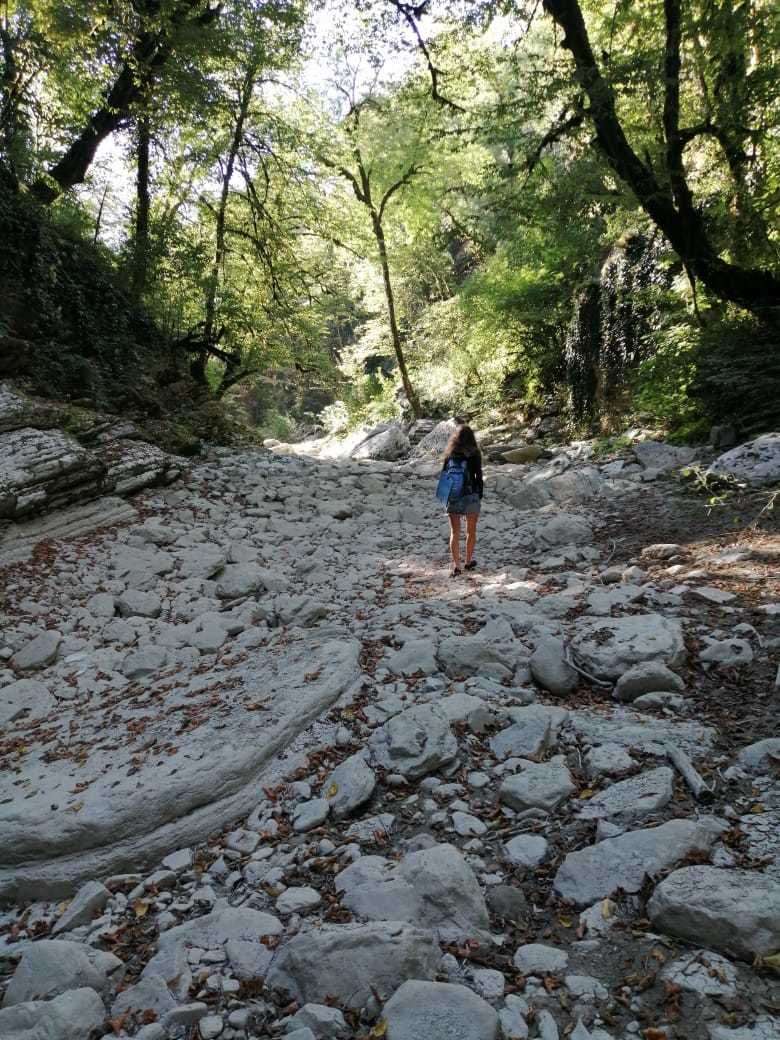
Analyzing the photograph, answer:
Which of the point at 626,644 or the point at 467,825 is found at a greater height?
the point at 626,644

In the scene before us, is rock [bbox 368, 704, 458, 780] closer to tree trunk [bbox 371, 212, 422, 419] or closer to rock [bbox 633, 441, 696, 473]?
rock [bbox 633, 441, 696, 473]

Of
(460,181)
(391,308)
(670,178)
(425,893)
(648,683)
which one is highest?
(460,181)

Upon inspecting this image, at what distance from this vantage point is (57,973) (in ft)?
6.75

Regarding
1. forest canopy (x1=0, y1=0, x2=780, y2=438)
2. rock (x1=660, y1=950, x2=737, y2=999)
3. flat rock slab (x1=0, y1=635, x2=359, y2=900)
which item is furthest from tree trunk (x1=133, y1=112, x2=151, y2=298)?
rock (x1=660, y1=950, x2=737, y2=999)

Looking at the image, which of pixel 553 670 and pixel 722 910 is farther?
pixel 553 670

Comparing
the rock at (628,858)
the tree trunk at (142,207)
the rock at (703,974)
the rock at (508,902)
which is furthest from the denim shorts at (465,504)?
the tree trunk at (142,207)

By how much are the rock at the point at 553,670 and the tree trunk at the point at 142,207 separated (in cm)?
1255

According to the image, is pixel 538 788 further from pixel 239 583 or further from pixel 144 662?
pixel 239 583

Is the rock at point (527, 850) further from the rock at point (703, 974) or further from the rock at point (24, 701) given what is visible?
the rock at point (24, 701)

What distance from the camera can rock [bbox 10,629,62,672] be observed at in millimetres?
5047

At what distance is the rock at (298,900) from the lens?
2.35 meters

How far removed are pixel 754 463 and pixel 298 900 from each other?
7289 mm

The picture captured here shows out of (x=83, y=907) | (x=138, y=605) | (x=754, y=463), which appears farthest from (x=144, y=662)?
(x=754, y=463)

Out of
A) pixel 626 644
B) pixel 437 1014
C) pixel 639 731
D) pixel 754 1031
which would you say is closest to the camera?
pixel 754 1031
